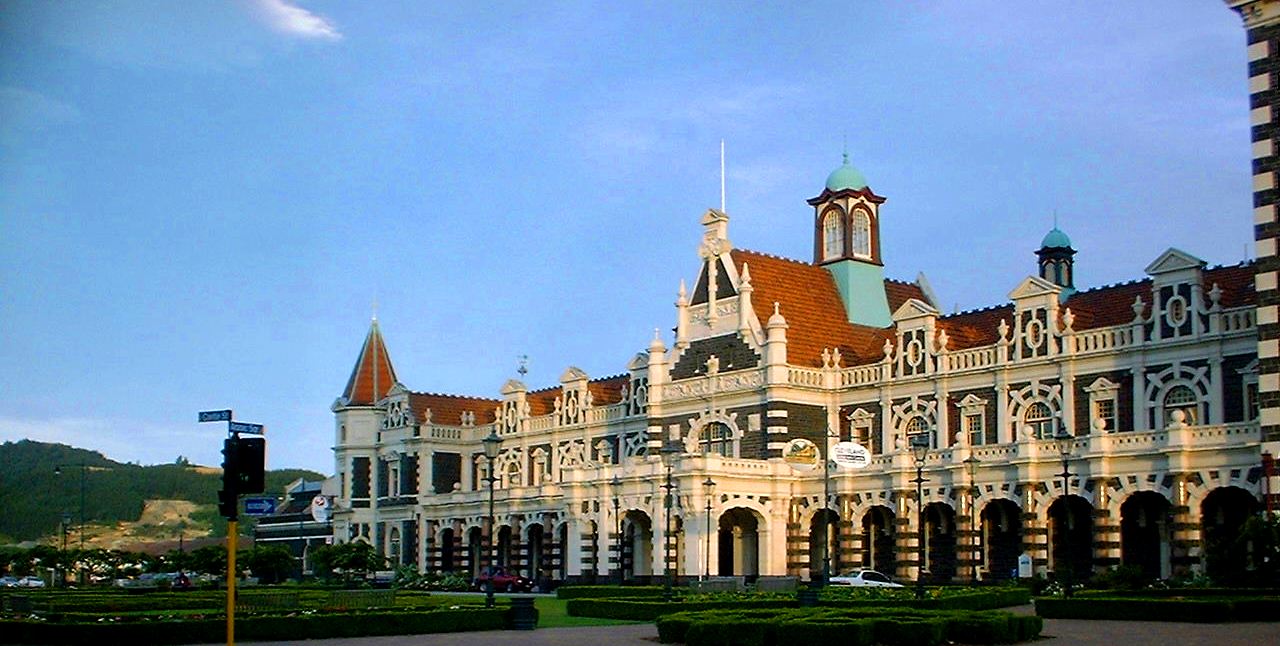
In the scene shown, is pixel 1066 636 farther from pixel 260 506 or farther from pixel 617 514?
pixel 617 514

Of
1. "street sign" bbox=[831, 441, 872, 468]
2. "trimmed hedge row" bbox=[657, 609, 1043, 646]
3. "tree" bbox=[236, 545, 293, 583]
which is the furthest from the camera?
"tree" bbox=[236, 545, 293, 583]

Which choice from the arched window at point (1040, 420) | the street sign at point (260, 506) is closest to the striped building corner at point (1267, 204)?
the arched window at point (1040, 420)

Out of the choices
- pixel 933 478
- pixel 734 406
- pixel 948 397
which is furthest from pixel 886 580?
pixel 734 406

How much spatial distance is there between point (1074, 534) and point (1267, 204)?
1753 centimetres

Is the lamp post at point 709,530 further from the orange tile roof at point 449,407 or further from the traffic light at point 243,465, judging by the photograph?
the traffic light at point 243,465

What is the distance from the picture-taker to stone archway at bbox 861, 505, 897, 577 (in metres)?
72.6

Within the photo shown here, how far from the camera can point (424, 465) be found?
10294 centimetres

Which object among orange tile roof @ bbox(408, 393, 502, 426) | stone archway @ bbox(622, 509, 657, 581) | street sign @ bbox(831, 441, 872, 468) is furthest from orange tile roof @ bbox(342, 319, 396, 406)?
street sign @ bbox(831, 441, 872, 468)

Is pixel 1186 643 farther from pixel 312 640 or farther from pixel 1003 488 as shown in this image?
pixel 1003 488

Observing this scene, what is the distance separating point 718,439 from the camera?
79.6 meters

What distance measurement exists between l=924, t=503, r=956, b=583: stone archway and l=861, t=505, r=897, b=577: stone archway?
2189 mm

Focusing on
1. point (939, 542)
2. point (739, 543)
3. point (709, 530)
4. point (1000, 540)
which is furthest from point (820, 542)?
point (1000, 540)

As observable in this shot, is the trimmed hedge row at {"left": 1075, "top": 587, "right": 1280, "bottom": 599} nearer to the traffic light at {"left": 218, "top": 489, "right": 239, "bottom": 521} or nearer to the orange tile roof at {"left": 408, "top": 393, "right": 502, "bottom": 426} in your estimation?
the traffic light at {"left": 218, "top": 489, "right": 239, "bottom": 521}

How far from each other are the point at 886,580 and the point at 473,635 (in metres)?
32.0
